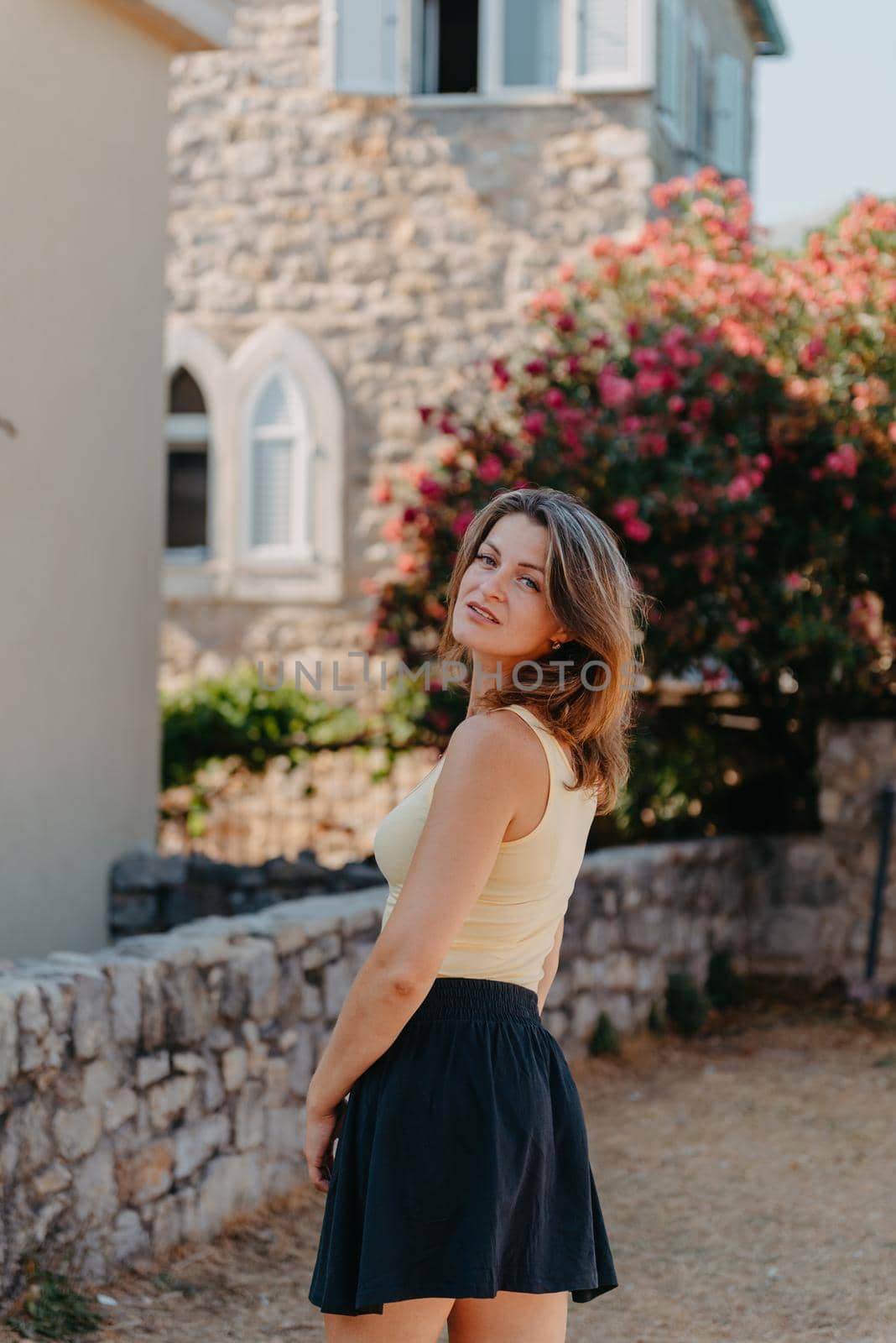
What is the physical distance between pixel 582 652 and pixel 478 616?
0.58 ft

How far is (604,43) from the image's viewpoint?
1126cm

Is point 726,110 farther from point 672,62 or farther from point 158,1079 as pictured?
point 158,1079

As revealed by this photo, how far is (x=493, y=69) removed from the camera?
11336 millimetres

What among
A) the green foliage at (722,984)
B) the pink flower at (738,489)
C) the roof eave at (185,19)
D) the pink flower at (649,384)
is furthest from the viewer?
the green foliage at (722,984)

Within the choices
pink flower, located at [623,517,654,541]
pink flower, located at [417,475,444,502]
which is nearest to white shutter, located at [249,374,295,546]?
pink flower, located at [417,475,444,502]

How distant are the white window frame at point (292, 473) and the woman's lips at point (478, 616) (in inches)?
362

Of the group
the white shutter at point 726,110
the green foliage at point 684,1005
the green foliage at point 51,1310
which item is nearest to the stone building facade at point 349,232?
the white shutter at point 726,110

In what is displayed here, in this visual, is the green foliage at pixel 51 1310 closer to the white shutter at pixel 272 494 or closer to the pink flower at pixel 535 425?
the pink flower at pixel 535 425

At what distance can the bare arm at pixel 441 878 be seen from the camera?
2.11m

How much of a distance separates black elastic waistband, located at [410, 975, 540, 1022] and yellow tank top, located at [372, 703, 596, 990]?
0.04 feet

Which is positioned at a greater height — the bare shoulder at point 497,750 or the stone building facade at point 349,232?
the stone building facade at point 349,232

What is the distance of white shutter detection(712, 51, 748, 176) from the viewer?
1306 cm

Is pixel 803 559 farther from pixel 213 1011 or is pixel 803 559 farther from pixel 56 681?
pixel 213 1011

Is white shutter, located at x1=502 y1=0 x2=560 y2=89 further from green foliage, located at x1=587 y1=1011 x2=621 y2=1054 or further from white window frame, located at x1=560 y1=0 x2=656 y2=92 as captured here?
green foliage, located at x1=587 y1=1011 x2=621 y2=1054
